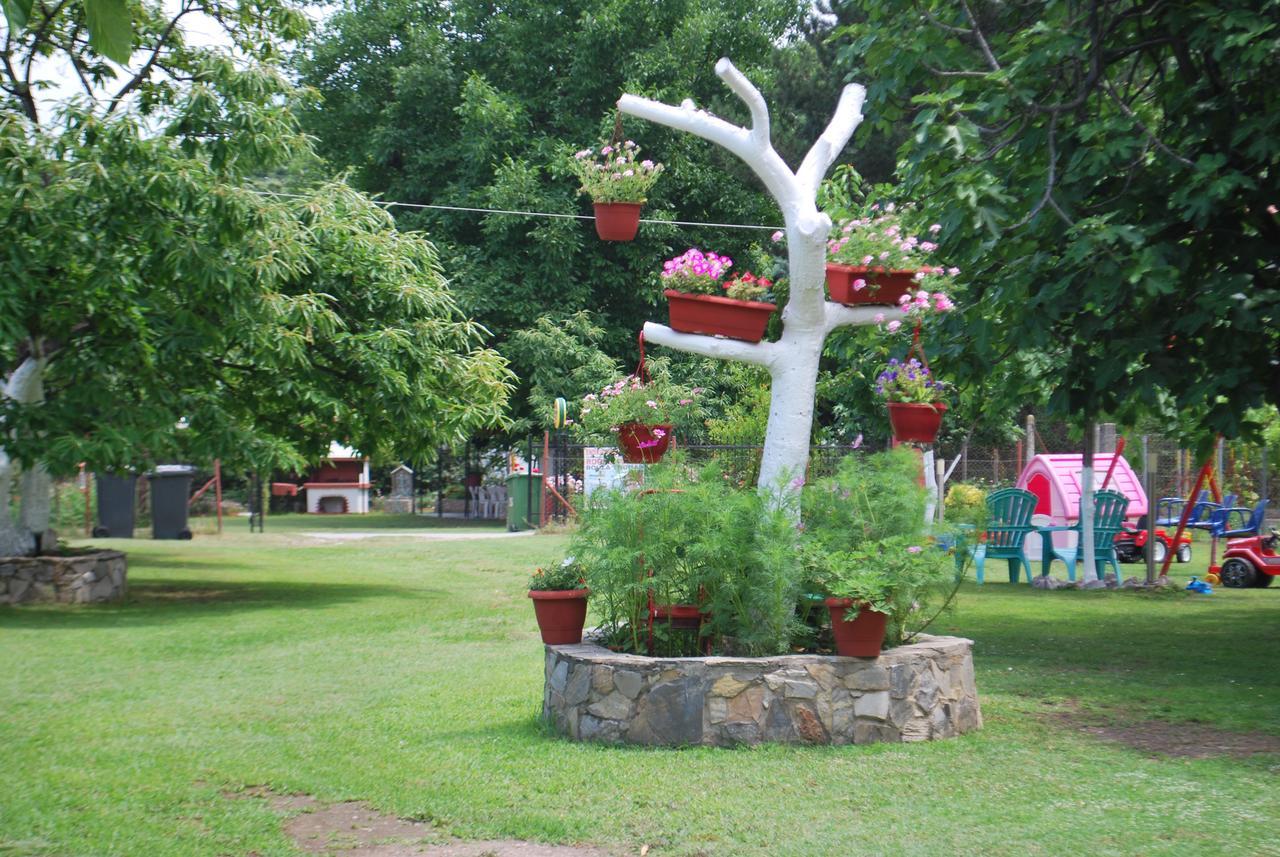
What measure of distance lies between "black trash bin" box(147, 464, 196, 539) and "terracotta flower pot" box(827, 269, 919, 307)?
59.0 feet

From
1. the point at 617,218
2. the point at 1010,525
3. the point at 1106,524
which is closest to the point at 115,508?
the point at 1010,525

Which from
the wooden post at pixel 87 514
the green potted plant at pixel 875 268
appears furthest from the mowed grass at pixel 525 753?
the wooden post at pixel 87 514

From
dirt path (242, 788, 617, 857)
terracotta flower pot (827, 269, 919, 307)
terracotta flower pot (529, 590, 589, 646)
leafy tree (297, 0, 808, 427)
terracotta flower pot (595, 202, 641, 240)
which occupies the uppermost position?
leafy tree (297, 0, 808, 427)

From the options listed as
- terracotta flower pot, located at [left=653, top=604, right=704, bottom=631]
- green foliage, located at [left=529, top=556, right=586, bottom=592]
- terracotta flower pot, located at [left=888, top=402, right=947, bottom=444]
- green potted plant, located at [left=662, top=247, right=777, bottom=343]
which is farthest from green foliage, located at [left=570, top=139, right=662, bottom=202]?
terracotta flower pot, located at [left=653, top=604, right=704, bottom=631]

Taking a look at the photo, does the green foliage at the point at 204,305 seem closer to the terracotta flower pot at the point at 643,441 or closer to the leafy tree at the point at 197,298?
the leafy tree at the point at 197,298

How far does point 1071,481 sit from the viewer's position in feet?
57.5

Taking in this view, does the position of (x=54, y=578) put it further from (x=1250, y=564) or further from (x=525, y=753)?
(x=1250, y=564)

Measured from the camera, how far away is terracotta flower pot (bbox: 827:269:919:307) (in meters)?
7.48

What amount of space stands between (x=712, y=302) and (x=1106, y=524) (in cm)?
951

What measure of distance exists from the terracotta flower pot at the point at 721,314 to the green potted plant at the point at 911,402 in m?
0.93

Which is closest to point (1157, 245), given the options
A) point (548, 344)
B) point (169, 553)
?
point (169, 553)

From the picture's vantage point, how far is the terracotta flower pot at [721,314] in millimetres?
7340

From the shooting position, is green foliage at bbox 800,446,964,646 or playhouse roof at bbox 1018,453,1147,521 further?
playhouse roof at bbox 1018,453,1147,521

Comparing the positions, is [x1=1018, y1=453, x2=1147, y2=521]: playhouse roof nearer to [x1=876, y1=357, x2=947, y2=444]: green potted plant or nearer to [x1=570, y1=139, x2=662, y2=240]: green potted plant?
[x1=876, y1=357, x2=947, y2=444]: green potted plant
